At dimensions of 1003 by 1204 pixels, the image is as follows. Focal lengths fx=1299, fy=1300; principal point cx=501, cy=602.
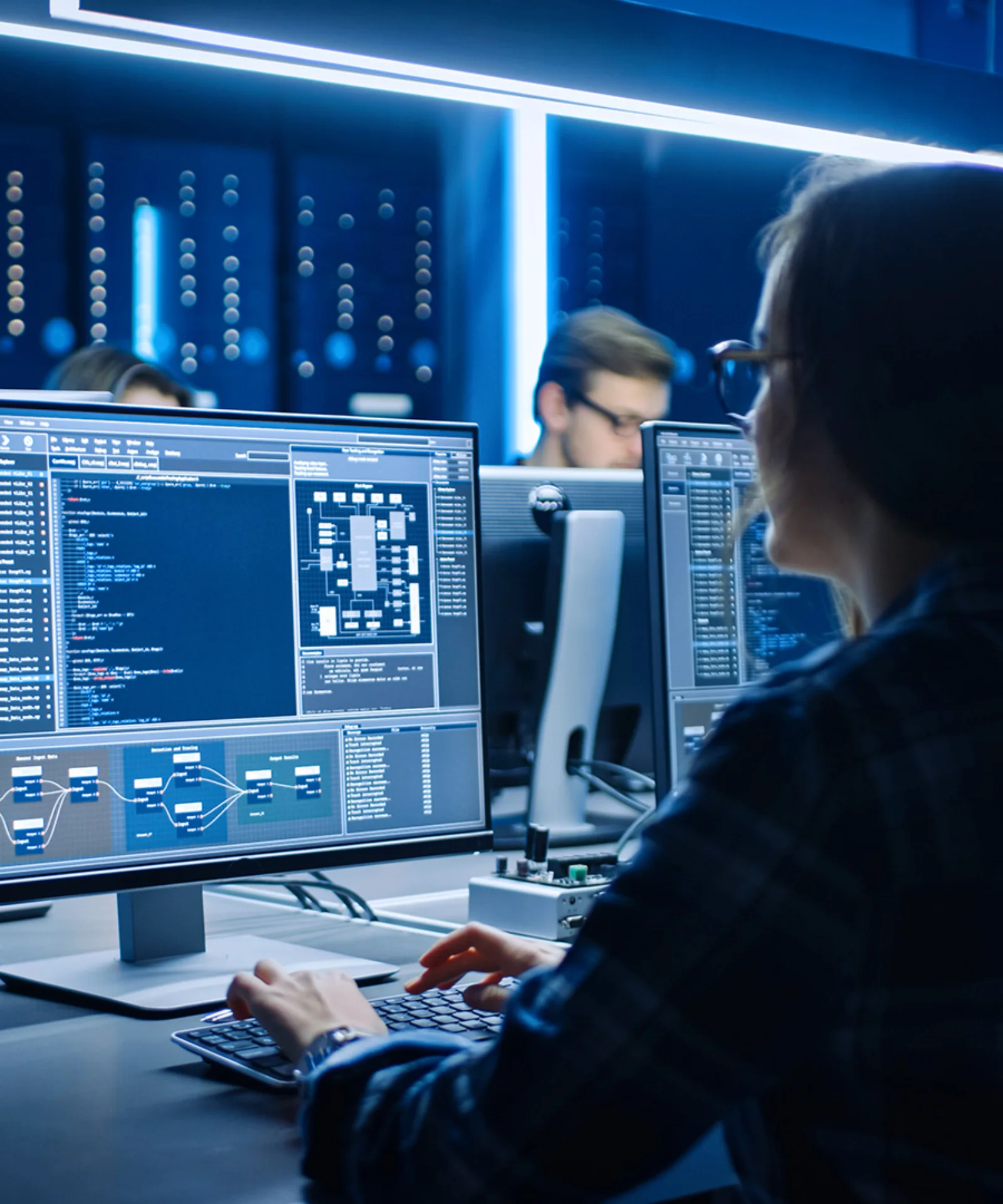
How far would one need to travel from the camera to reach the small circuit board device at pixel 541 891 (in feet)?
3.99

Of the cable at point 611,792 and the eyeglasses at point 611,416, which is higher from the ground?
the eyeglasses at point 611,416

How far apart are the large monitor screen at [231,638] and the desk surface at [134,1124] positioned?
130 mm

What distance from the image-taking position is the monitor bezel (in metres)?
1.38

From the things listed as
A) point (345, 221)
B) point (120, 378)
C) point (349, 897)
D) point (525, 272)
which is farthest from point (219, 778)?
point (345, 221)

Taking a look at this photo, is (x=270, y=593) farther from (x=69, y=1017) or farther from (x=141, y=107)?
(x=141, y=107)

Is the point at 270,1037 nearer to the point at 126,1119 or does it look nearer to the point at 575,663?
the point at 126,1119

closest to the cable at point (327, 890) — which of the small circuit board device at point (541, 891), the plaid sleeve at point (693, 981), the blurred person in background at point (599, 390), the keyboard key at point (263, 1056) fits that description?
the small circuit board device at point (541, 891)

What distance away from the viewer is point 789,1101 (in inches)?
22.1

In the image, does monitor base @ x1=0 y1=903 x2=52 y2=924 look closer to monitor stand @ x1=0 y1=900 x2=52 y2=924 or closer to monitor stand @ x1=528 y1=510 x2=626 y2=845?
monitor stand @ x1=0 y1=900 x2=52 y2=924

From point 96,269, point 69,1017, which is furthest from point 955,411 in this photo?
point 96,269

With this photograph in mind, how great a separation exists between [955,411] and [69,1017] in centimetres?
81

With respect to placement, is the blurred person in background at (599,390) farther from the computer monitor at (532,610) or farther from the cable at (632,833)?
the cable at (632,833)

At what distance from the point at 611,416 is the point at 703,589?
5.52 feet

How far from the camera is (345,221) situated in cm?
448
